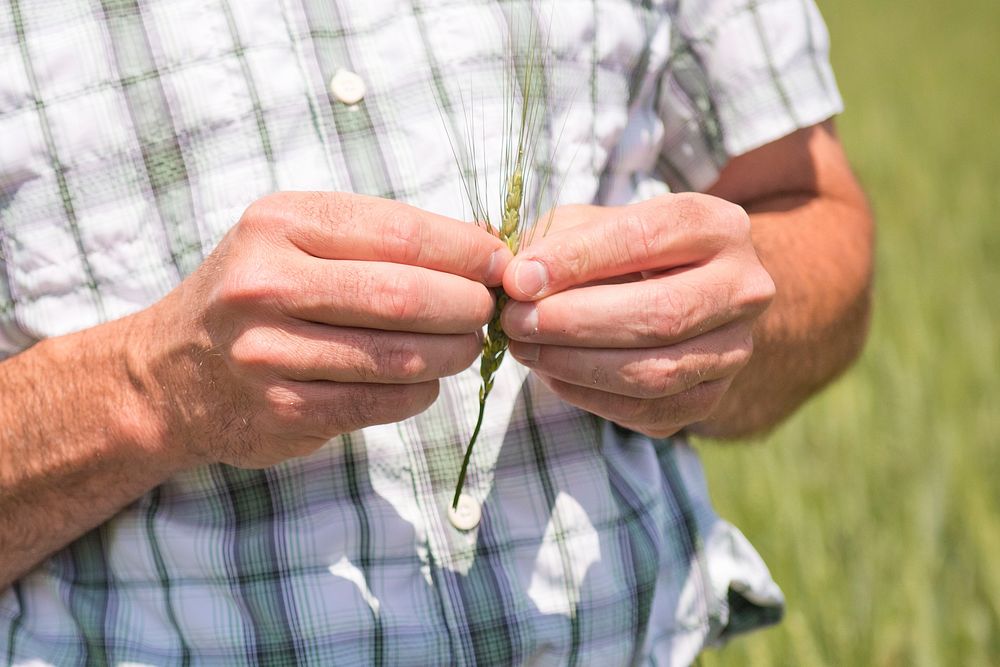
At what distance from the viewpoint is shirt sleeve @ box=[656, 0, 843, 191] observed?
1.16 meters

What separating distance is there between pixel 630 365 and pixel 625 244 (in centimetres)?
11

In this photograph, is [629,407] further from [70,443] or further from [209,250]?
[70,443]

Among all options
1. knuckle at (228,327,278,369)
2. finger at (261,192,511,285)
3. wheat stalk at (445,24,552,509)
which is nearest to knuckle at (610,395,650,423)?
wheat stalk at (445,24,552,509)

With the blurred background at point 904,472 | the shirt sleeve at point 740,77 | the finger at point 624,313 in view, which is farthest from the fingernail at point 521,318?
the blurred background at point 904,472

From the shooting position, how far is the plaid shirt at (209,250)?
0.94m

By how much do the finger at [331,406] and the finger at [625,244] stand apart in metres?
0.14

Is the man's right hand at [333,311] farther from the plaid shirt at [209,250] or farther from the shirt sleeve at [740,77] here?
the shirt sleeve at [740,77]

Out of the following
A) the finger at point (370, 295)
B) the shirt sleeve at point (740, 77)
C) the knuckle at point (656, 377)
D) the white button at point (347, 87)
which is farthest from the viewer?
the shirt sleeve at point (740, 77)

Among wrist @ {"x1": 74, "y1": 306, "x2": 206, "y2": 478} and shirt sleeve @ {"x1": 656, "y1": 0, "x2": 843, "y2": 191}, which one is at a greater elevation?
shirt sleeve @ {"x1": 656, "y1": 0, "x2": 843, "y2": 191}

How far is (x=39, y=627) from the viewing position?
0.97m

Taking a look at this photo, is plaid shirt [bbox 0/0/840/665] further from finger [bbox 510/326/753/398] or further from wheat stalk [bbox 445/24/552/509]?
finger [bbox 510/326/753/398]

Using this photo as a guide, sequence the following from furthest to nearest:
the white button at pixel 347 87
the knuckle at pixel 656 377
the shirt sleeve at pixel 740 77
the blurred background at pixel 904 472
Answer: the blurred background at pixel 904 472, the shirt sleeve at pixel 740 77, the white button at pixel 347 87, the knuckle at pixel 656 377

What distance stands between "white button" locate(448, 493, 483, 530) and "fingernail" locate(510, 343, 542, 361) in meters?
0.19

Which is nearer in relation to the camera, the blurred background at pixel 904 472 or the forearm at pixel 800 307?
the forearm at pixel 800 307
